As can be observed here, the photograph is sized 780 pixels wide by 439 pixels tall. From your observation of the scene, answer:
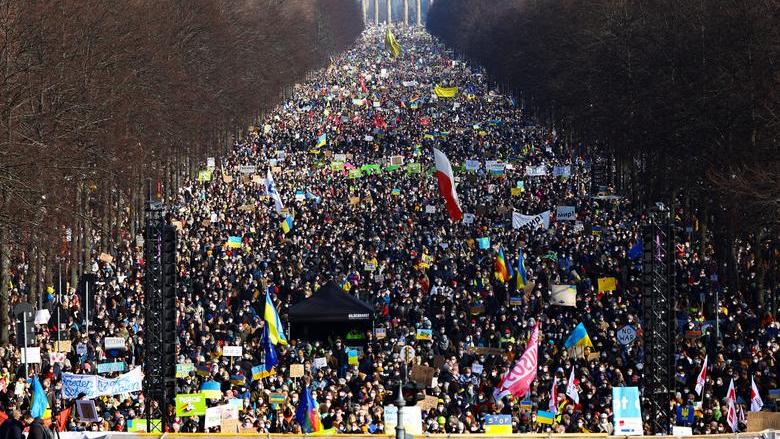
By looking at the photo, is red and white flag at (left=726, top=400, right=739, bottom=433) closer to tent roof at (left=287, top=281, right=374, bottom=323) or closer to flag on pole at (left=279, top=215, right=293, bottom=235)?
tent roof at (left=287, top=281, right=374, bottom=323)

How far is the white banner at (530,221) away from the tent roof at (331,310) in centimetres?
1609

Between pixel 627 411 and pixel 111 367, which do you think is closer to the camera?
pixel 627 411

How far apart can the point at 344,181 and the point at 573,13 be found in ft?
90.9

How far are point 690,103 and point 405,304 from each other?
17796 mm

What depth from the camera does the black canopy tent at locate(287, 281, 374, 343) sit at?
1537 inches

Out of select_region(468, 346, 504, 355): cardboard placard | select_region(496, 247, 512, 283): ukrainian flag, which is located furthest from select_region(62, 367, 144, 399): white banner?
select_region(496, 247, 512, 283): ukrainian flag

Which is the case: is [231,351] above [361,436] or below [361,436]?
above

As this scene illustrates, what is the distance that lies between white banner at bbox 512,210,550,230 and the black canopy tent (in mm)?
16147

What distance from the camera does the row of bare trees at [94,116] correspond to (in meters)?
45.6

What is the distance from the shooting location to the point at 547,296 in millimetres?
43625

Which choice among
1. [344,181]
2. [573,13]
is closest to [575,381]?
[344,181]

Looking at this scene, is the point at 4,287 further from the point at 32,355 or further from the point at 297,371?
the point at 297,371

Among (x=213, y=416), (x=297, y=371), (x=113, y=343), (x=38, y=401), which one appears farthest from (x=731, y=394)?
(x=113, y=343)

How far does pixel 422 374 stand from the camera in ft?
106
